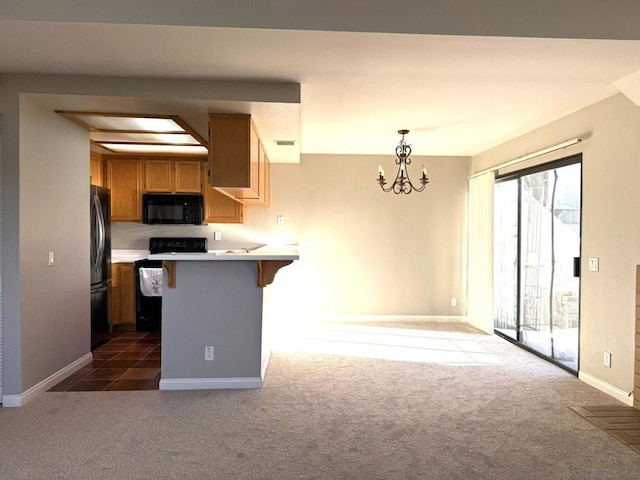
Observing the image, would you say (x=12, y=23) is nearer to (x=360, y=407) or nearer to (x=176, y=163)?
(x=360, y=407)

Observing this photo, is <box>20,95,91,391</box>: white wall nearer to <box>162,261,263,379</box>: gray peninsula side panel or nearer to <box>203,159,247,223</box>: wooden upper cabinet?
<box>162,261,263,379</box>: gray peninsula side panel

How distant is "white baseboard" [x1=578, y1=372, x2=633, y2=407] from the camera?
3.07m

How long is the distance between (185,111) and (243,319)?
163 centimetres

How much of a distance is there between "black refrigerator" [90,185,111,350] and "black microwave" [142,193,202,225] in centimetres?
63

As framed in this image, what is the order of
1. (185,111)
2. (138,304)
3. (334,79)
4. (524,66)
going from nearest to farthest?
1. (524,66)
2. (334,79)
3. (185,111)
4. (138,304)

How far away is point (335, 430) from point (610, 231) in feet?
8.28

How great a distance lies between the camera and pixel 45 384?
325cm

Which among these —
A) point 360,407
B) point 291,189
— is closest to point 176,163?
point 291,189

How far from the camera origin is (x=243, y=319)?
10.9 ft

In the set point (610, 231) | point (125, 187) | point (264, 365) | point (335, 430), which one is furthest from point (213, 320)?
point (610, 231)

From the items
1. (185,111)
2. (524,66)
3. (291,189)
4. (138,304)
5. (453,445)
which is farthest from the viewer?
(291,189)

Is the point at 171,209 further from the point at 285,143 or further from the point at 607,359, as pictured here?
the point at 607,359

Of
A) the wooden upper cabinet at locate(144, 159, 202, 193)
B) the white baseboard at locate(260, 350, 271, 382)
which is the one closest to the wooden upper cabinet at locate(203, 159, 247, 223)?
the wooden upper cabinet at locate(144, 159, 202, 193)

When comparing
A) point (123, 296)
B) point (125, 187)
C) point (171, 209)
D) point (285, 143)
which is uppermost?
point (285, 143)
